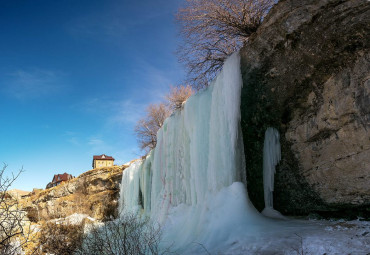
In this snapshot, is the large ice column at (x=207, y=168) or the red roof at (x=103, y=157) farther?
the red roof at (x=103, y=157)

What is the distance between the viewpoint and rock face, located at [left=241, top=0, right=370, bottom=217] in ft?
14.1

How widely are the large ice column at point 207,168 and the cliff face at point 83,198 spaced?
9862mm

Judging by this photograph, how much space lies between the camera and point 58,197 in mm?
20391

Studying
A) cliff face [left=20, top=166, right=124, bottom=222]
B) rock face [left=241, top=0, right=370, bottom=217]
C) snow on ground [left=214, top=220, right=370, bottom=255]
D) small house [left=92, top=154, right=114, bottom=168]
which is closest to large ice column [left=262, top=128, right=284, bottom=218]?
rock face [left=241, top=0, right=370, bottom=217]

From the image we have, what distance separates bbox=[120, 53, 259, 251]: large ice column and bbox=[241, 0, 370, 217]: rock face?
67 centimetres

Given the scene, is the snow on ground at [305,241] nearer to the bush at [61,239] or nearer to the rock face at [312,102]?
the rock face at [312,102]

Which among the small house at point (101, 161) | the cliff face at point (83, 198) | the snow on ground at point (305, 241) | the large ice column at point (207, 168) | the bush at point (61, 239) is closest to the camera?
the snow on ground at point (305, 241)

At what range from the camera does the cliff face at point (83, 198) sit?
17766mm

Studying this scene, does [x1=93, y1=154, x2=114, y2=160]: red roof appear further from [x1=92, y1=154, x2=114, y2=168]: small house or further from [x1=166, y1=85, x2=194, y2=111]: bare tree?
[x1=166, y1=85, x2=194, y2=111]: bare tree

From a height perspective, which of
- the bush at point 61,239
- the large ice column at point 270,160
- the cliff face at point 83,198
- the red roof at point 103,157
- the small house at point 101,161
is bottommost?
the bush at point 61,239

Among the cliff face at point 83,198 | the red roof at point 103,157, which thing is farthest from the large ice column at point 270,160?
the red roof at point 103,157

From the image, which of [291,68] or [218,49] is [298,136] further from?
[218,49]

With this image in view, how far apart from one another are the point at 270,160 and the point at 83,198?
16814 mm

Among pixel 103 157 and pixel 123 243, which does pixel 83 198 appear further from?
pixel 103 157
